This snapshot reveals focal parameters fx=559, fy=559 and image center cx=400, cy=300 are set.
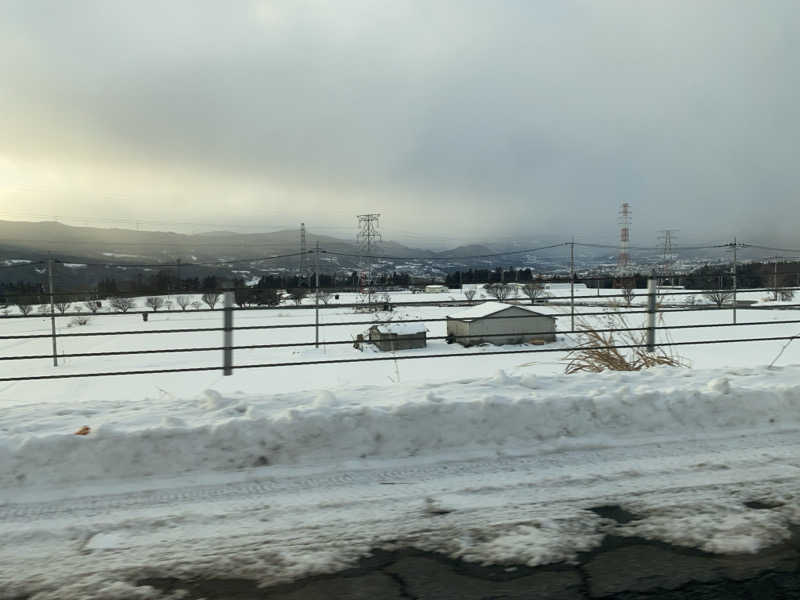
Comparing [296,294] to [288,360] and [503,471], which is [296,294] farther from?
[503,471]

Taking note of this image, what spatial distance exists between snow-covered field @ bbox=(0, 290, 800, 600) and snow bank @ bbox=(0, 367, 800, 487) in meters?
0.01

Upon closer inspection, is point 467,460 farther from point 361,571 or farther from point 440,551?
point 361,571

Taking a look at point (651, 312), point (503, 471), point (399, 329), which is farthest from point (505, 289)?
point (503, 471)

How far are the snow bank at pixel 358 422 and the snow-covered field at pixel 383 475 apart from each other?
0.5 inches

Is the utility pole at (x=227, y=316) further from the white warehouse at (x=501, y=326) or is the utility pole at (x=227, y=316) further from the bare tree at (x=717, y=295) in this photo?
the white warehouse at (x=501, y=326)

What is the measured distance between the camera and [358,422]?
4031 mm

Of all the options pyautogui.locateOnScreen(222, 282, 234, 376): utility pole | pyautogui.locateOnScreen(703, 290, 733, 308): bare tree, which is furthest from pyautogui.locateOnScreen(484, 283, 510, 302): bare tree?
pyautogui.locateOnScreen(222, 282, 234, 376): utility pole

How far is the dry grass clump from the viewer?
23.4ft

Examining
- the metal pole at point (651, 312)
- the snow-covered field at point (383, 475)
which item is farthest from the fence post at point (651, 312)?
the snow-covered field at point (383, 475)

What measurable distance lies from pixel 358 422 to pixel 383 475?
559 mm

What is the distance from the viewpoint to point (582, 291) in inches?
3312

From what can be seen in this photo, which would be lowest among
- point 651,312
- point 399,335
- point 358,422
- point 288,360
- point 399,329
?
point 288,360

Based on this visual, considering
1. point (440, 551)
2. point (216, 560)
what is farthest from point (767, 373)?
point (216, 560)

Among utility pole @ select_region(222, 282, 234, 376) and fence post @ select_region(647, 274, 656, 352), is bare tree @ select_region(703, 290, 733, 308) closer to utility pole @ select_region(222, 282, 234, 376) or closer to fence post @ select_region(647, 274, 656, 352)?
fence post @ select_region(647, 274, 656, 352)
